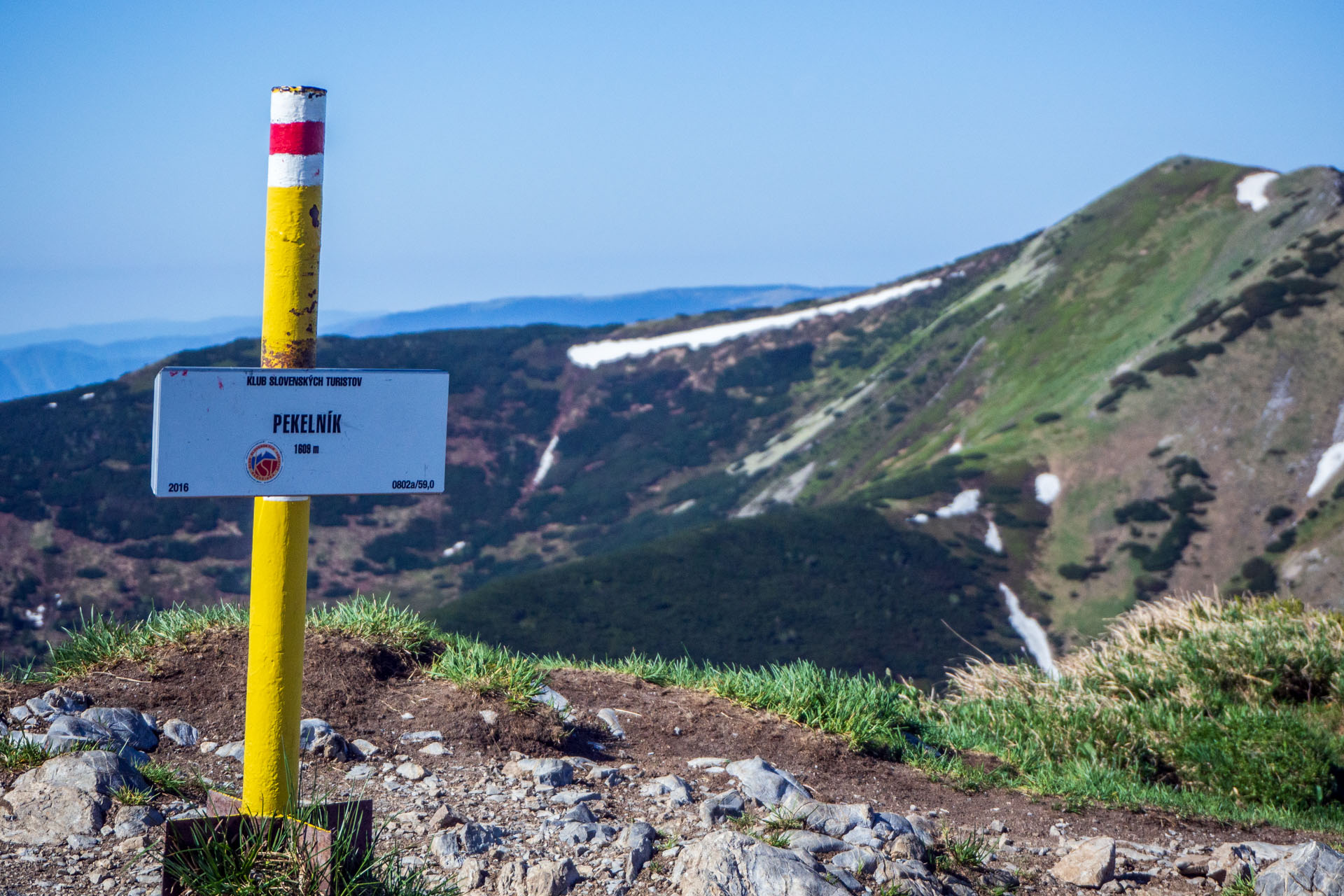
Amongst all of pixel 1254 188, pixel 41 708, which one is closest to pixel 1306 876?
pixel 41 708

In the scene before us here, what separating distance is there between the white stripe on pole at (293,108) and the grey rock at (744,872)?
2452 mm

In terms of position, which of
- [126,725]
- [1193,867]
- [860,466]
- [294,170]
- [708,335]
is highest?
[708,335]

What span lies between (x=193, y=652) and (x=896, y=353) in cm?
6543

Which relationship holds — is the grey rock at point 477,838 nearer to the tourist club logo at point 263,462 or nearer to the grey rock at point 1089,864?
the tourist club logo at point 263,462

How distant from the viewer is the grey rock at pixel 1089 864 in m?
3.76

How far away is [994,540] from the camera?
3719 centimetres

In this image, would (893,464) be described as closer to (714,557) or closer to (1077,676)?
(714,557)

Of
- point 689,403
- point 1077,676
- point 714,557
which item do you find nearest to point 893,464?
point 714,557

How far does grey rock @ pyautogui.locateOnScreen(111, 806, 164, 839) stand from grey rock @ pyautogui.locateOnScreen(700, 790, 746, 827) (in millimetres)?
1845

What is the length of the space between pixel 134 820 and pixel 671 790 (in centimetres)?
191

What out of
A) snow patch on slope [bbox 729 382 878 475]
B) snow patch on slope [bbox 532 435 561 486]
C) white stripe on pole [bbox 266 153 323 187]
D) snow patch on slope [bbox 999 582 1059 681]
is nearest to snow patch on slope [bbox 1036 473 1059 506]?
snow patch on slope [bbox 999 582 1059 681]

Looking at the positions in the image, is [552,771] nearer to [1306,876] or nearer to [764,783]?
[764,783]

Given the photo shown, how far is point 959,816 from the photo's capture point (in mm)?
4520

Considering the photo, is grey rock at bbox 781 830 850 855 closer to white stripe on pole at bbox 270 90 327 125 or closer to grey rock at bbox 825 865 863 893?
grey rock at bbox 825 865 863 893
